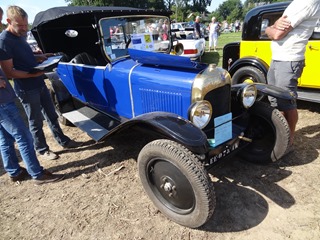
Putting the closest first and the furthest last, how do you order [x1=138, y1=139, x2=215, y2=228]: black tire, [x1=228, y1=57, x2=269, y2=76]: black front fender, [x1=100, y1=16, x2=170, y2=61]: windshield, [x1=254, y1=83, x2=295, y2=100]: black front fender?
1. [x1=138, y1=139, x2=215, y2=228]: black tire
2. [x1=254, y1=83, x2=295, y2=100]: black front fender
3. [x1=100, y1=16, x2=170, y2=61]: windshield
4. [x1=228, y1=57, x2=269, y2=76]: black front fender

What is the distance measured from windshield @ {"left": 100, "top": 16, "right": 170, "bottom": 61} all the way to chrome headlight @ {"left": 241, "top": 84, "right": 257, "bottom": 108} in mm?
1500

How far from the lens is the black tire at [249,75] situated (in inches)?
176

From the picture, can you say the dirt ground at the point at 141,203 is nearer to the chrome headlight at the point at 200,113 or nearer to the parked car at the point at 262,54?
the chrome headlight at the point at 200,113

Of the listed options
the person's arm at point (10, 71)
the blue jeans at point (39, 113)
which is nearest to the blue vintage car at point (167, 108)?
the blue jeans at point (39, 113)

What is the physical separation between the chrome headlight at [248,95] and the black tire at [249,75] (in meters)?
2.00

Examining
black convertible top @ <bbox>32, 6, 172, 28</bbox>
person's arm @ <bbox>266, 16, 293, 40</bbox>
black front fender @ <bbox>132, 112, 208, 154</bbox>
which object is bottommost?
black front fender @ <bbox>132, 112, 208, 154</bbox>

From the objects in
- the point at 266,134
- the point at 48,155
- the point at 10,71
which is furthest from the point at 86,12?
the point at 266,134

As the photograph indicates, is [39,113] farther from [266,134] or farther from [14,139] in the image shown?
[266,134]

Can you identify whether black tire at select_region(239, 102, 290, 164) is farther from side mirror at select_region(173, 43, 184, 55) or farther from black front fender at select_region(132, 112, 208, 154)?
side mirror at select_region(173, 43, 184, 55)

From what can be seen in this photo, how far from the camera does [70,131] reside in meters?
4.27

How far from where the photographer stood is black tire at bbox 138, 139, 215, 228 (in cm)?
187

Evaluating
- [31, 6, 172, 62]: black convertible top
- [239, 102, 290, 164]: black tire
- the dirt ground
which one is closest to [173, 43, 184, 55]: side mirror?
[31, 6, 172, 62]: black convertible top

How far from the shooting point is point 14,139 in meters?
2.76

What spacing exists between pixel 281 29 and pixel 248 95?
800 millimetres
